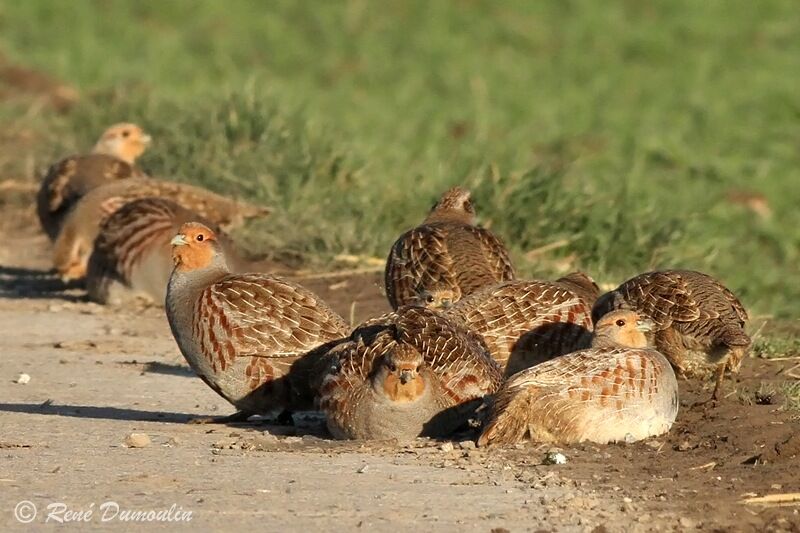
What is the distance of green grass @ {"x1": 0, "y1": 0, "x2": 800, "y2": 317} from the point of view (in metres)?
12.6

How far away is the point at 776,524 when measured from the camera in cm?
571

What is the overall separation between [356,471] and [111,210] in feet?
20.5

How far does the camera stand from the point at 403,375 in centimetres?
685

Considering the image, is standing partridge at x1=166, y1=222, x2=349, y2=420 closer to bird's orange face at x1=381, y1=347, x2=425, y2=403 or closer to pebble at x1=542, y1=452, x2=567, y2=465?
bird's orange face at x1=381, y1=347, x2=425, y2=403

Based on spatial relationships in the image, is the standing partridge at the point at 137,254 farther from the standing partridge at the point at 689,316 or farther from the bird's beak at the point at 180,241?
the standing partridge at the point at 689,316

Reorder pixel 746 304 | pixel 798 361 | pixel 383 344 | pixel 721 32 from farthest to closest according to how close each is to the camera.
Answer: pixel 721 32
pixel 746 304
pixel 798 361
pixel 383 344

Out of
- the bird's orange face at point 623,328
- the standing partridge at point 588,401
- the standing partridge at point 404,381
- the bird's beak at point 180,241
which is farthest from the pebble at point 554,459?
the bird's beak at point 180,241

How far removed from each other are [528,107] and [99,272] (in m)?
9.15

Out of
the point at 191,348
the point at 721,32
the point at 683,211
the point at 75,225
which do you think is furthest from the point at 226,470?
the point at 721,32

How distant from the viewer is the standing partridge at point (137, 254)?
440 inches

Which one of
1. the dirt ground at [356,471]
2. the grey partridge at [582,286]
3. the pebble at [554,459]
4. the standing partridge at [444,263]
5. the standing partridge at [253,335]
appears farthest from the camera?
Answer: the standing partridge at [444,263]

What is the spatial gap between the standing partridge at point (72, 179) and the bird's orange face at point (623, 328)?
19.8ft

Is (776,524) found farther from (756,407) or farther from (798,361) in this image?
(798,361)

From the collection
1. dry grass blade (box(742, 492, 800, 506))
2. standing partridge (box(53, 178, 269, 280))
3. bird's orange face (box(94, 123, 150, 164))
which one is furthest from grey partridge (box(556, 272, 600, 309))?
bird's orange face (box(94, 123, 150, 164))
